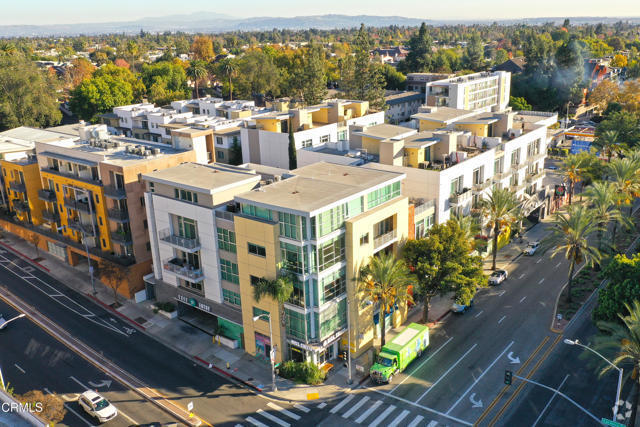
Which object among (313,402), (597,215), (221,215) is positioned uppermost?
(221,215)

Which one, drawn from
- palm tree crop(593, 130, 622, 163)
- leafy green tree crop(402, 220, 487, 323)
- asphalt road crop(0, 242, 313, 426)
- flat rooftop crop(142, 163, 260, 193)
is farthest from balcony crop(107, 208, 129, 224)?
palm tree crop(593, 130, 622, 163)

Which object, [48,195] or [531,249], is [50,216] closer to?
[48,195]

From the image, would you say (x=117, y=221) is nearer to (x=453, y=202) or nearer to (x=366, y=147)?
(x=366, y=147)

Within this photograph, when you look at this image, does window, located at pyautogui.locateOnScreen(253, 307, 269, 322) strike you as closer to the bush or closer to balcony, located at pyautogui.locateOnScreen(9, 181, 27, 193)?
the bush

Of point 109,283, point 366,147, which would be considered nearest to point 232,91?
point 366,147

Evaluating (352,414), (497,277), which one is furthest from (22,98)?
(352,414)

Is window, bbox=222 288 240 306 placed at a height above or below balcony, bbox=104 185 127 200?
below
